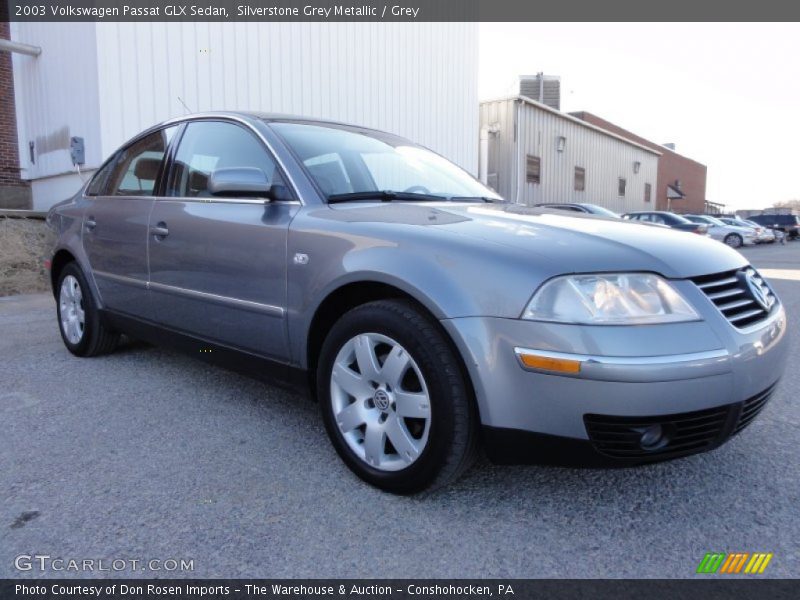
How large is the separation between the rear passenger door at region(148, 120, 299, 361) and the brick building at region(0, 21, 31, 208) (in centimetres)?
818

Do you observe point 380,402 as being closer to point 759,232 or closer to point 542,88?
point 542,88

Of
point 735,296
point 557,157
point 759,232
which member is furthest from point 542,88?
point 735,296

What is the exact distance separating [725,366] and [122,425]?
102 inches

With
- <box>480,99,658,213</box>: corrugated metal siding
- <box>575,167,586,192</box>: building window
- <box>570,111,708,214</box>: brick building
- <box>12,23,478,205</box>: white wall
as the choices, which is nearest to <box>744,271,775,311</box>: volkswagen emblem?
<box>12,23,478,205</box>: white wall

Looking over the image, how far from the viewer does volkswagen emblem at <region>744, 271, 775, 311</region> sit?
2236 millimetres

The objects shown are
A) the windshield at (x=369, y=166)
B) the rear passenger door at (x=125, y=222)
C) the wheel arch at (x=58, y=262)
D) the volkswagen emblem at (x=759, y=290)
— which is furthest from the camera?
the wheel arch at (x=58, y=262)

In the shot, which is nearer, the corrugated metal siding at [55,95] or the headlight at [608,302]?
the headlight at [608,302]

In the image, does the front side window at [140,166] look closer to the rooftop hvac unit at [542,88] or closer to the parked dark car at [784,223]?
the rooftop hvac unit at [542,88]

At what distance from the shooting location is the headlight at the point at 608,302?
1.87m

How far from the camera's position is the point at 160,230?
3275 millimetres

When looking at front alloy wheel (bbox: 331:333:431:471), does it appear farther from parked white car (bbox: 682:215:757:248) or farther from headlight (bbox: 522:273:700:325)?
parked white car (bbox: 682:215:757:248)

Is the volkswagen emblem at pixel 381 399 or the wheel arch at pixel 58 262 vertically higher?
the wheel arch at pixel 58 262

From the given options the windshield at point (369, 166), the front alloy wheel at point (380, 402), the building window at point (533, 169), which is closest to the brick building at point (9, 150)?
the windshield at point (369, 166)

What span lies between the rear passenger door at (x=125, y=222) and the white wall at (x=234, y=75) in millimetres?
3599
